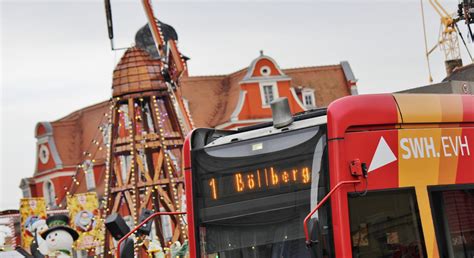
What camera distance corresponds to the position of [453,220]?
37.8ft

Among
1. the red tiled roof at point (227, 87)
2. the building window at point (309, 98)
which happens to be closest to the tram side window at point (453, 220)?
Result: the red tiled roof at point (227, 87)

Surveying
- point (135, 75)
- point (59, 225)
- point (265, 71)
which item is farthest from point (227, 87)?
point (59, 225)

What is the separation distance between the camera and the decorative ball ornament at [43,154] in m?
60.3

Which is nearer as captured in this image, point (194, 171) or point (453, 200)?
point (453, 200)

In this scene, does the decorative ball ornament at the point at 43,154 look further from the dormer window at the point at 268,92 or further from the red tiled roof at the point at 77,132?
the dormer window at the point at 268,92

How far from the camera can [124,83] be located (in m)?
31.0

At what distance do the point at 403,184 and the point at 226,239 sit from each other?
2013mm

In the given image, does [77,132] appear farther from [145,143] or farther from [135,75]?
[145,143]

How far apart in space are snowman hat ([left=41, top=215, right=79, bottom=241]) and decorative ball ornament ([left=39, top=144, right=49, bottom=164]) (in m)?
27.9

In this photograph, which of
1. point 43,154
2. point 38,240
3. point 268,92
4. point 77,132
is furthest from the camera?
point 77,132

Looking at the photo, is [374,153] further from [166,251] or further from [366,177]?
[166,251]

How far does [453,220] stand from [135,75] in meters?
20.4

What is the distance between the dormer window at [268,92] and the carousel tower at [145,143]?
22.2 meters

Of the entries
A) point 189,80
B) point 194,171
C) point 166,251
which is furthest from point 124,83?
point 189,80
